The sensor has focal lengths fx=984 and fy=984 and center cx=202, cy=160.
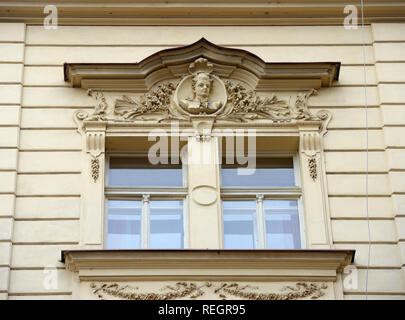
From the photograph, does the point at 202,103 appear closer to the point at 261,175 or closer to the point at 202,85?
the point at 202,85

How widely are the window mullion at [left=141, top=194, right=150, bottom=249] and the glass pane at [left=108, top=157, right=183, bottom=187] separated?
0.31m

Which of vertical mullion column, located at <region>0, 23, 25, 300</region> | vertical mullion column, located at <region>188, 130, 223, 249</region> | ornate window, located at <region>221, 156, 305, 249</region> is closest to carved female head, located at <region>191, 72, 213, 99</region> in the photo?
vertical mullion column, located at <region>188, 130, 223, 249</region>

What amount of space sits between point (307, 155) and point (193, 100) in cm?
183

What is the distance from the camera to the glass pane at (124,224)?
43.6 ft

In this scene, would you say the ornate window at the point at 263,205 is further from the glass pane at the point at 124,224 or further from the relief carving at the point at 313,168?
the glass pane at the point at 124,224

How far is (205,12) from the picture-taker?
15.1 metres

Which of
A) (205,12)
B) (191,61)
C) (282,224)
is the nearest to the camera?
(282,224)

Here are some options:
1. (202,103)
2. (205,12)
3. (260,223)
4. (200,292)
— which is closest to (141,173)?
(202,103)


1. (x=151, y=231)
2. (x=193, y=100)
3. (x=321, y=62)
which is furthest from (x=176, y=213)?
(x=321, y=62)

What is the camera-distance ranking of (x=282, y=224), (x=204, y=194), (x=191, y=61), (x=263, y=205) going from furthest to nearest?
(x=191, y=61) < (x=263, y=205) < (x=282, y=224) < (x=204, y=194)

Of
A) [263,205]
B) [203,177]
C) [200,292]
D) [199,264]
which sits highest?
[203,177]

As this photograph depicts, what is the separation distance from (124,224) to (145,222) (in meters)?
0.29

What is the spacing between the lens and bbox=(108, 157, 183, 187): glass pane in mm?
13938
